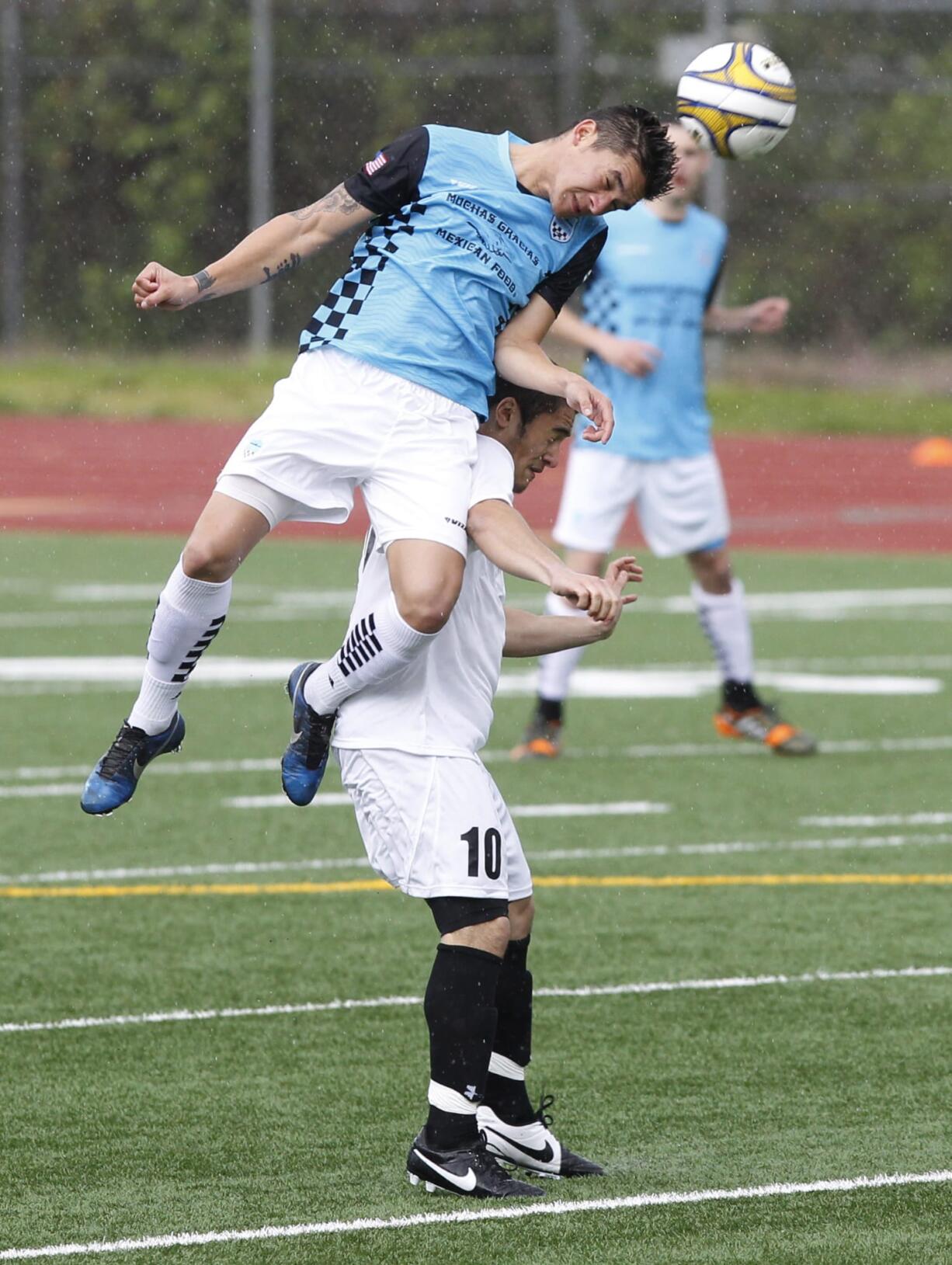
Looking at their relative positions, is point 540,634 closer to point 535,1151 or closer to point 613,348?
point 535,1151

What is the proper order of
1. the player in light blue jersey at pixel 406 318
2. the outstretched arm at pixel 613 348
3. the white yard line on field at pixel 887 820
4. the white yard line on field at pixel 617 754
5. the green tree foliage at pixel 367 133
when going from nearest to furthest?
the player in light blue jersey at pixel 406 318 → the white yard line on field at pixel 887 820 → the outstretched arm at pixel 613 348 → the white yard line on field at pixel 617 754 → the green tree foliage at pixel 367 133

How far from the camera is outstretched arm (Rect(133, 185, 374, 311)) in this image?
18.9ft

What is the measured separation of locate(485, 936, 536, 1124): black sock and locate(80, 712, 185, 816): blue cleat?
129 cm

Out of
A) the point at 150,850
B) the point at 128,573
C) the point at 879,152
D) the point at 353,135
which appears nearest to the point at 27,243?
the point at 353,135

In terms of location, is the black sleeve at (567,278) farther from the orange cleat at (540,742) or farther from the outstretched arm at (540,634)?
the orange cleat at (540,742)

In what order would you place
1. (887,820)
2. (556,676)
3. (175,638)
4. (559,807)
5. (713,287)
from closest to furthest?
(175,638), (887,820), (559,807), (556,676), (713,287)

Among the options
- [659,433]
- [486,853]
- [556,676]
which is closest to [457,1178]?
[486,853]

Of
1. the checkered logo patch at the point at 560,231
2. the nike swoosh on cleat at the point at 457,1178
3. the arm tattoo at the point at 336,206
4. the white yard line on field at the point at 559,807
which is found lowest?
the nike swoosh on cleat at the point at 457,1178

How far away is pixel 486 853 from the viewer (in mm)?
4895

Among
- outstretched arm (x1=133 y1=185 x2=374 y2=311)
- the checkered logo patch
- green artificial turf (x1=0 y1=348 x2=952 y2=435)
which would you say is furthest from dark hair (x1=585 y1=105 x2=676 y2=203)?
green artificial turf (x1=0 y1=348 x2=952 y2=435)

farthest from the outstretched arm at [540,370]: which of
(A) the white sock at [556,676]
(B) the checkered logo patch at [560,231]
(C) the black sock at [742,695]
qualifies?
(C) the black sock at [742,695]

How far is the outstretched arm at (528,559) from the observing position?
4.75 meters

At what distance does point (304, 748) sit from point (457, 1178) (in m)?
1.14

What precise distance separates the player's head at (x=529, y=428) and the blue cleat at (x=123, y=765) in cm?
119
